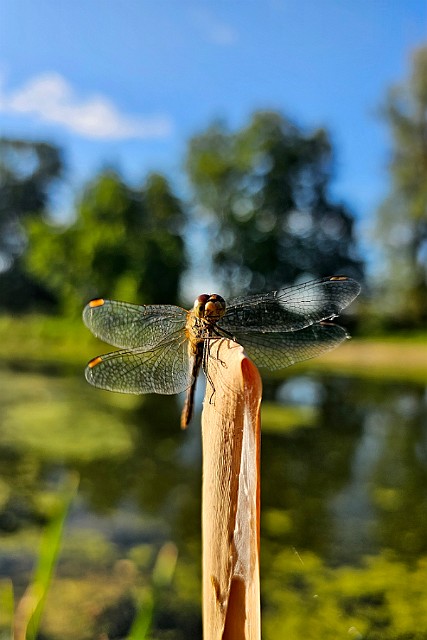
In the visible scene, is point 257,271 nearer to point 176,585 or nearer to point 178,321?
point 176,585

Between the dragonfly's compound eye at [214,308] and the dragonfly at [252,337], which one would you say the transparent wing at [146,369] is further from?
the dragonfly's compound eye at [214,308]

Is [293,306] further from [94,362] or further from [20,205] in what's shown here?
[20,205]

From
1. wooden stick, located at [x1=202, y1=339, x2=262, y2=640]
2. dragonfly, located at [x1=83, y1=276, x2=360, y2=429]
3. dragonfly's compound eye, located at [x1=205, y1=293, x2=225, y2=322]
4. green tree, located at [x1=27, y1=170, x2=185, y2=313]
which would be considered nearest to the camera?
wooden stick, located at [x1=202, y1=339, x2=262, y2=640]

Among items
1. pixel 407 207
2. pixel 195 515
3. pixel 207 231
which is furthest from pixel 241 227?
pixel 195 515

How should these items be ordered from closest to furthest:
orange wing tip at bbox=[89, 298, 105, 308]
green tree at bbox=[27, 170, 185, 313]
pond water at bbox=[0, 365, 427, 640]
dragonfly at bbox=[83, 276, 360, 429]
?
dragonfly at bbox=[83, 276, 360, 429] → orange wing tip at bbox=[89, 298, 105, 308] → pond water at bbox=[0, 365, 427, 640] → green tree at bbox=[27, 170, 185, 313]

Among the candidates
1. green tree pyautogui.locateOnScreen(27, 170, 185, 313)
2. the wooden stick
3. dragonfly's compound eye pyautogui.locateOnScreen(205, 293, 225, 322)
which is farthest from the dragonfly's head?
green tree pyautogui.locateOnScreen(27, 170, 185, 313)

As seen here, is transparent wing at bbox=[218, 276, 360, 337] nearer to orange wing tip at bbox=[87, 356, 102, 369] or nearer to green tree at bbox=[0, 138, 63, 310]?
orange wing tip at bbox=[87, 356, 102, 369]
